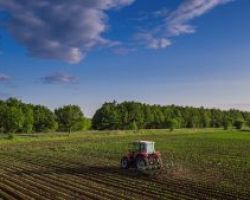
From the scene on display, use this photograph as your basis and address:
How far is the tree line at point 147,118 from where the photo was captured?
117 m

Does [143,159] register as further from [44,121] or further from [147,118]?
[147,118]

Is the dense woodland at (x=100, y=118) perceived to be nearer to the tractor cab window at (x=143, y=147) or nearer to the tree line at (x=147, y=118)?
the tree line at (x=147, y=118)

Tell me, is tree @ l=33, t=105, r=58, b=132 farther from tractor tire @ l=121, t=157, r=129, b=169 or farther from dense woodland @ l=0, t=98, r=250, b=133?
tractor tire @ l=121, t=157, r=129, b=169

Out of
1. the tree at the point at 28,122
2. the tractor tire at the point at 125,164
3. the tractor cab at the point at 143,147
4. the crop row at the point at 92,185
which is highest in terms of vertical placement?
the tree at the point at 28,122

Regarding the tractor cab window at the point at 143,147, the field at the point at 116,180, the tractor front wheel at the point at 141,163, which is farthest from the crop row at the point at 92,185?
the tractor cab window at the point at 143,147

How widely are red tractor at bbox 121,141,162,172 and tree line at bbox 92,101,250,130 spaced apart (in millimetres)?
78170

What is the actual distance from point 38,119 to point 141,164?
7640 cm

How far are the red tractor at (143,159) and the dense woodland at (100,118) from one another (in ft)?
199

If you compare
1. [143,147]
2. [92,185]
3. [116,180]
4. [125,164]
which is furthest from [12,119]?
[92,185]

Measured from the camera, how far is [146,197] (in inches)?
747

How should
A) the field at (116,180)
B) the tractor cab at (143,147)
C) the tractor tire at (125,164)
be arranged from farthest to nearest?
the tractor tire at (125,164), the tractor cab at (143,147), the field at (116,180)

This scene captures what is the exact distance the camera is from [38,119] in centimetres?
10081

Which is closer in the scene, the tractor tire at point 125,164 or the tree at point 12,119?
the tractor tire at point 125,164

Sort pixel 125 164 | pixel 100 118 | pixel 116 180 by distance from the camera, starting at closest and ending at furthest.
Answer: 1. pixel 116 180
2. pixel 125 164
3. pixel 100 118
